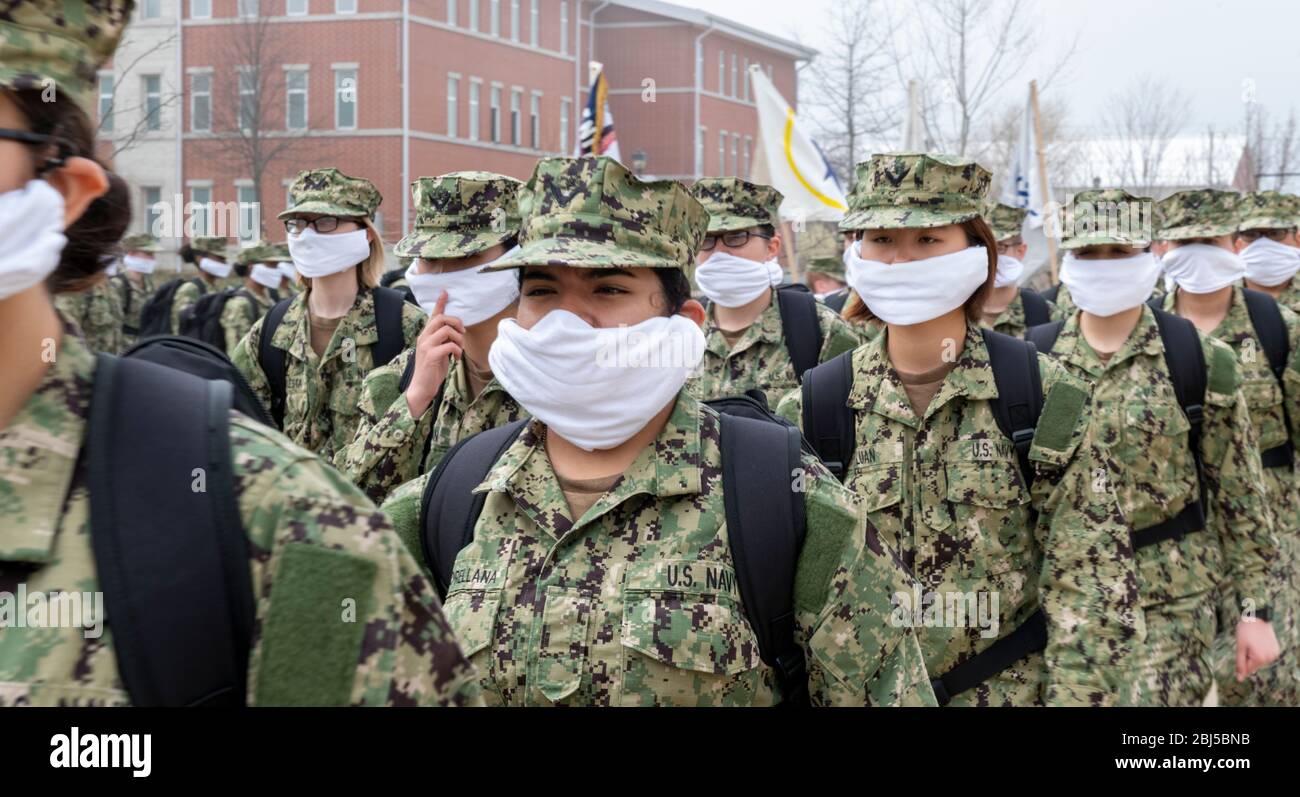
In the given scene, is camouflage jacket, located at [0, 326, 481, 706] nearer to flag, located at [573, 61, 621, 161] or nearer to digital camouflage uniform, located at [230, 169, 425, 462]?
digital camouflage uniform, located at [230, 169, 425, 462]

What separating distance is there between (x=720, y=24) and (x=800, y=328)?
50.4 meters

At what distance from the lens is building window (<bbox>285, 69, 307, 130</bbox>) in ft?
145

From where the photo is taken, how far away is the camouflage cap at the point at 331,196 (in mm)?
7211

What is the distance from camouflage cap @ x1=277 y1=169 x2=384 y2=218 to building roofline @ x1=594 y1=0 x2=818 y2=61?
1766 inches

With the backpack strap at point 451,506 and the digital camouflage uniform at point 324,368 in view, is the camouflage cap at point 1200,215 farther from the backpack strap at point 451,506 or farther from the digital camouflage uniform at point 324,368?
the backpack strap at point 451,506

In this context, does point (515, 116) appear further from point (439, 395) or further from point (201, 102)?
point (439, 395)

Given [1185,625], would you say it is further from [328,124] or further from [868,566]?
[328,124]

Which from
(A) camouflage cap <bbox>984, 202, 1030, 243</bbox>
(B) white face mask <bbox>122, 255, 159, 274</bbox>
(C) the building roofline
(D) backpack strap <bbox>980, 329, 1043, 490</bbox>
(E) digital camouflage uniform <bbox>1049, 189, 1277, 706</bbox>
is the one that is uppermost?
(C) the building roofline

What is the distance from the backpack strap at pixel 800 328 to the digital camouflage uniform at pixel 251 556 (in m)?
5.59

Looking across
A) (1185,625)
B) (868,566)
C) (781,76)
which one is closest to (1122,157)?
(781,76)

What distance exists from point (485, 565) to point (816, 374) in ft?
6.63

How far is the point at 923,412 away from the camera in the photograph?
4758 mm

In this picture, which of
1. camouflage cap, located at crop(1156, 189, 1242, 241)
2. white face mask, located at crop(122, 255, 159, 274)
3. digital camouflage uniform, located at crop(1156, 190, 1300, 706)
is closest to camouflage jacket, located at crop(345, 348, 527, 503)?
digital camouflage uniform, located at crop(1156, 190, 1300, 706)

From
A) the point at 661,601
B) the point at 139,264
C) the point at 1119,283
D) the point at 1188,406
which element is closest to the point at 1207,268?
the point at 1119,283
